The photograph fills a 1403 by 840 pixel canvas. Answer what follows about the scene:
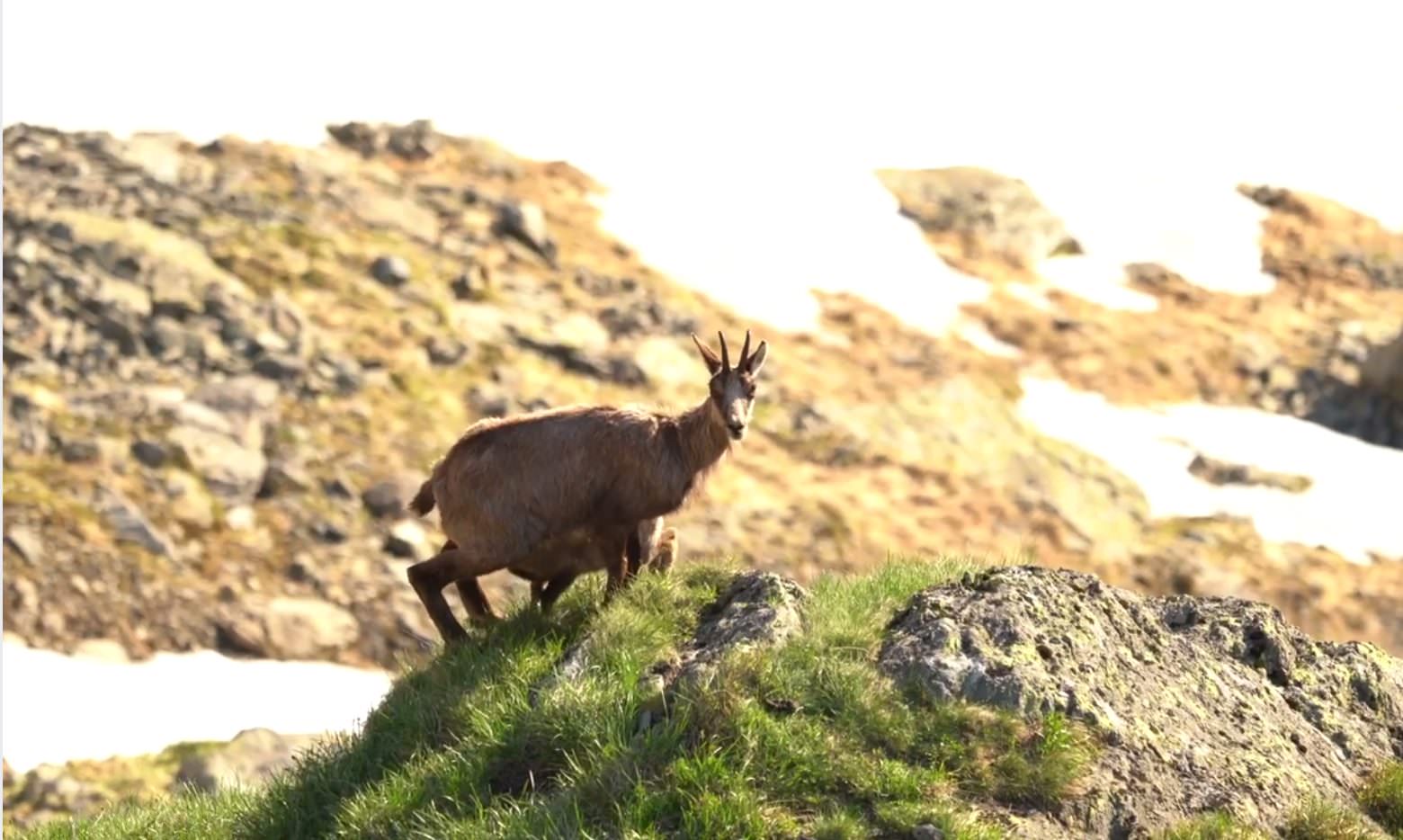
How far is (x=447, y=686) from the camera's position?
14375 mm

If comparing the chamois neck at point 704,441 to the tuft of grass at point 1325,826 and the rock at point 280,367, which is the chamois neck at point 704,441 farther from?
the rock at point 280,367

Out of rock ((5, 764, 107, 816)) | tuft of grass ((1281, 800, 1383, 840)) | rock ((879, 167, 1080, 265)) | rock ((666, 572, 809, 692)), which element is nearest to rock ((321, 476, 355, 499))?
rock ((5, 764, 107, 816))

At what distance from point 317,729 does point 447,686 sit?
941 inches

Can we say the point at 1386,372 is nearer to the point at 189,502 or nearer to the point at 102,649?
the point at 189,502

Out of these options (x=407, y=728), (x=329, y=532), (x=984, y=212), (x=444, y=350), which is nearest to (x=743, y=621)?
(x=407, y=728)

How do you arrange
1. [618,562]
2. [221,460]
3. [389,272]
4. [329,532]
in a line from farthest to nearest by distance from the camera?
1. [389,272]
2. [221,460]
3. [329,532]
4. [618,562]

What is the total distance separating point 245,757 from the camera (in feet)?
112

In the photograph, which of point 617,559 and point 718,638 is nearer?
point 718,638

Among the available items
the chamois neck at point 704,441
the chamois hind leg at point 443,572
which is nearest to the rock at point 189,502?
the chamois hind leg at point 443,572

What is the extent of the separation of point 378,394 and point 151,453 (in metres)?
6.64

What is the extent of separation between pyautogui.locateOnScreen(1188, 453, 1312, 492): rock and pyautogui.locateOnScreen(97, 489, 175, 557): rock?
32730 mm

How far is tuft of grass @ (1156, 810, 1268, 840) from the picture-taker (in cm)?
1227

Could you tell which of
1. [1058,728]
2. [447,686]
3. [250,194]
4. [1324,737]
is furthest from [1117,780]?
[250,194]

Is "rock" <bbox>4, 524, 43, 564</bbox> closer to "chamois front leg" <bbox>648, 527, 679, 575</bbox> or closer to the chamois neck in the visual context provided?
"chamois front leg" <bbox>648, 527, 679, 575</bbox>
